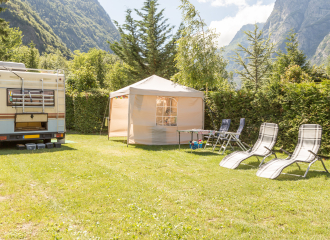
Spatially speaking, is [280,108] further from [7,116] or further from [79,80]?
[79,80]

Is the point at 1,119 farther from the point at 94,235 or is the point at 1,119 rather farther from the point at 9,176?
the point at 94,235

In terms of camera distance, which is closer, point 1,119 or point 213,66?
point 1,119

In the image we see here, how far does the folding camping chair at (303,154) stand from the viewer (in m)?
5.02

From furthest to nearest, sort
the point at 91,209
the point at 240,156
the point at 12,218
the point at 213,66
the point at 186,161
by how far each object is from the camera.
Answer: the point at 213,66
the point at 186,161
the point at 240,156
the point at 91,209
the point at 12,218

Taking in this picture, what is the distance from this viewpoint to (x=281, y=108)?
7898 mm

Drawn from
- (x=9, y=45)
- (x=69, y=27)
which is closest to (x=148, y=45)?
(x=9, y=45)

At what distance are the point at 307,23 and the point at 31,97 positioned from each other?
187187mm

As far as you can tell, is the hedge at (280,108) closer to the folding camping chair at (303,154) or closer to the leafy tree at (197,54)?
the leafy tree at (197,54)

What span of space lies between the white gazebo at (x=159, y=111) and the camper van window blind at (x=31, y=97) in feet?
8.02

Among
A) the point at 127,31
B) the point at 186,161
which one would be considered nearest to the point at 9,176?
the point at 186,161

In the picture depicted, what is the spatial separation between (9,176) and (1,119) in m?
3.28

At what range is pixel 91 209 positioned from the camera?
314 cm

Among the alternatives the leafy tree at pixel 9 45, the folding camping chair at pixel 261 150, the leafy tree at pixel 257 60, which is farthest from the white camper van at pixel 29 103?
the leafy tree at pixel 9 45

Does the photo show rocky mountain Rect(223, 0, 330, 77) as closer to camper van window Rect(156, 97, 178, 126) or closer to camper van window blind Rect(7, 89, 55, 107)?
camper van window Rect(156, 97, 178, 126)
